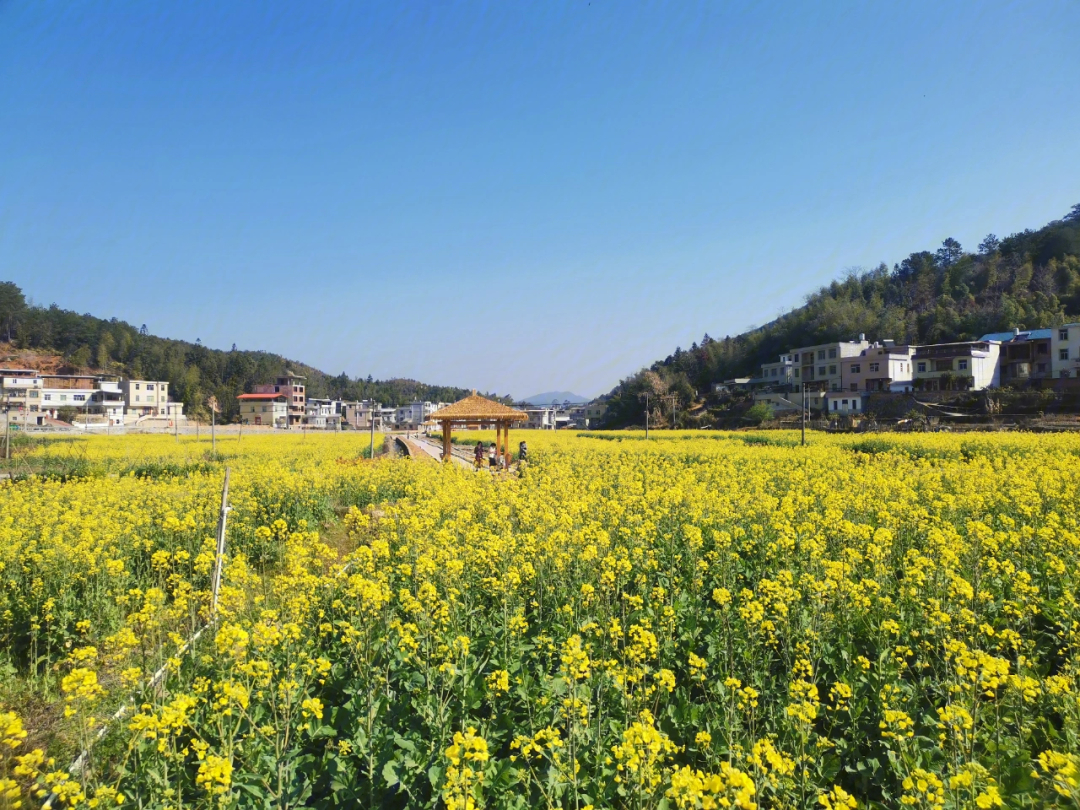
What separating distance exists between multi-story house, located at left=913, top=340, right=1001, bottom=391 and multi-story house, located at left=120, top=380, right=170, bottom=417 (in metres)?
101

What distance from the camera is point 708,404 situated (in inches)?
2913

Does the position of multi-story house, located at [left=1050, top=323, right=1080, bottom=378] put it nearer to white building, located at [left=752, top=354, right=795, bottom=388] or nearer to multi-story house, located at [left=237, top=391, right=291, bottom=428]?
white building, located at [left=752, top=354, right=795, bottom=388]

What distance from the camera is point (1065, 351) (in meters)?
48.2

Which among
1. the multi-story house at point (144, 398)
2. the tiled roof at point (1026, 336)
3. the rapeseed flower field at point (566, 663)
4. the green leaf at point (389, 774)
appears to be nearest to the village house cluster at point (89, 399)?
the multi-story house at point (144, 398)

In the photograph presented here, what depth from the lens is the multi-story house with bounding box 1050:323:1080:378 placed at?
1843 inches

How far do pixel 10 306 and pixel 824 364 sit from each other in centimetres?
14895

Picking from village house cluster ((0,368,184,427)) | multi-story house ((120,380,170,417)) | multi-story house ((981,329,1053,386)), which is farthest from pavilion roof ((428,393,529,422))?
multi-story house ((120,380,170,417))

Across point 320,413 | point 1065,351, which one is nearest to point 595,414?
point 320,413

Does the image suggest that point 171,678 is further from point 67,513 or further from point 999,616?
point 999,616

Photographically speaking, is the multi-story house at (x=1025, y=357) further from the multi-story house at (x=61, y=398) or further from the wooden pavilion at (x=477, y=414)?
the multi-story house at (x=61, y=398)

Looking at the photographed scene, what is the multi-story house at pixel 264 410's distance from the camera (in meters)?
89.8

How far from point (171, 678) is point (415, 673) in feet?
6.21

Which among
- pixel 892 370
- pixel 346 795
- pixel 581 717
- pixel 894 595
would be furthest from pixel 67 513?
pixel 892 370

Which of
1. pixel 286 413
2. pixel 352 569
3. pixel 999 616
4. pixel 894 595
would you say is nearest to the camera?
pixel 999 616
